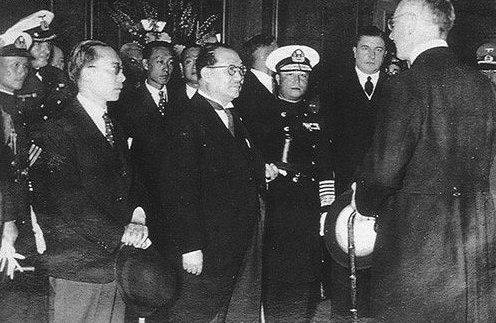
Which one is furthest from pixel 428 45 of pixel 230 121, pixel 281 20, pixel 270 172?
pixel 281 20

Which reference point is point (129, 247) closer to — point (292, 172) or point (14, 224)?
point (14, 224)

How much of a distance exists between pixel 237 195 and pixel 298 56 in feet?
3.89

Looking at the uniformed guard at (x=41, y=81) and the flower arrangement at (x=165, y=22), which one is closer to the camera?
the uniformed guard at (x=41, y=81)

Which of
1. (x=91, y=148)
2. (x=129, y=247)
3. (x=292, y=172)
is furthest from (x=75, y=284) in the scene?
(x=292, y=172)

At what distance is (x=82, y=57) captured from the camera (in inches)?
107

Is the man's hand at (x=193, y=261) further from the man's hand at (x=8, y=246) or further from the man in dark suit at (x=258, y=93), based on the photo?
the man in dark suit at (x=258, y=93)

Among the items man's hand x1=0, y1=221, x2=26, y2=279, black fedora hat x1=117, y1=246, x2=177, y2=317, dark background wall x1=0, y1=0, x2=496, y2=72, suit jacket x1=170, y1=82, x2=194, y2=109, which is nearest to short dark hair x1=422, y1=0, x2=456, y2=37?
black fedora hat x1=117, y1=246, x2=177, y2=317

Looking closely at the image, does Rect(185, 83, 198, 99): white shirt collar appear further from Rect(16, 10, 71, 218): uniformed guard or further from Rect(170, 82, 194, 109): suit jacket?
Rect(16, 10, 71, 218): uniformed guard

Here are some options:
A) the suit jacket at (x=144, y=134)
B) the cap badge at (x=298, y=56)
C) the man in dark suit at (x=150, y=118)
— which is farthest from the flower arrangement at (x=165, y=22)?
the cap badge at (x=298, y=56)

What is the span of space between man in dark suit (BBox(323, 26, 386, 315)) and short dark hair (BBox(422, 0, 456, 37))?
153 centimetres

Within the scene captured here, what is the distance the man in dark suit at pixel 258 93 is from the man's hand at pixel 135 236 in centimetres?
105

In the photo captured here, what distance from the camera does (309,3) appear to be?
19.8 feet

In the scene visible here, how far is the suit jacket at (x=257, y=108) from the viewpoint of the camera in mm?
3656

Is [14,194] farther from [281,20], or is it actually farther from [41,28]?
[281,20]
